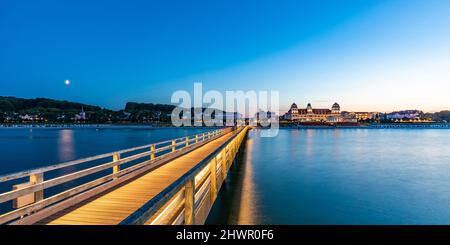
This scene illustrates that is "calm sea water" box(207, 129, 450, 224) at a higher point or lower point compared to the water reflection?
higher

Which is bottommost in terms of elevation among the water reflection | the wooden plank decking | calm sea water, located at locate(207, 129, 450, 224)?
the water reflection

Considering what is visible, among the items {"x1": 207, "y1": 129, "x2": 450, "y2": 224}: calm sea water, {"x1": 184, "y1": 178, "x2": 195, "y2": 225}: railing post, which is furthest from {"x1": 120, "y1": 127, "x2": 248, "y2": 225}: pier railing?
{"x1": 207, "y1": 129, "x2": 450, "y2": 224}: calm sea water

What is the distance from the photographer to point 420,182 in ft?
61.0

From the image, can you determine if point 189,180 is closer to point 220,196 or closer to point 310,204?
point 220,196

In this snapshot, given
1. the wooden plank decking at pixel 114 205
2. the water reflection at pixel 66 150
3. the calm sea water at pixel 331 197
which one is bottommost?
the water reflection at pixel 66 150

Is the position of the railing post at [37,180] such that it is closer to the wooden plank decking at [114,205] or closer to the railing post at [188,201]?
the wooden plank decking at [114,205]

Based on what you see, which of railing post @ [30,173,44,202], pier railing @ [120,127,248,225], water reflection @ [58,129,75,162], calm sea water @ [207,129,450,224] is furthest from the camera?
water reflection @ [58,129,75,162]

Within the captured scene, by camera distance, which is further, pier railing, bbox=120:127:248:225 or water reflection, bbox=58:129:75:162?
water reflection, bbox=58:129:75:162

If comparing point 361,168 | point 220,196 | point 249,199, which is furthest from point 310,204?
point 361,168

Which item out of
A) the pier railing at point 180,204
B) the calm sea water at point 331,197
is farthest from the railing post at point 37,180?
the calm sea water at point 331,197

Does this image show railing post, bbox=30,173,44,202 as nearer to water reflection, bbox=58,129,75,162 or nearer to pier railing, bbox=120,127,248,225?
pier railing, bbox=120,127,248,225

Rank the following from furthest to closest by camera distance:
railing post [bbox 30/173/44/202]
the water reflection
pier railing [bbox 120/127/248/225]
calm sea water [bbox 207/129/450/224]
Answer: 1. the water reflection
2. calm sea water [bbox 207/129/450/224]
3. railing post [bbox 30/173/44/202]
4. pier railing [bbox 120/127/248/225]
